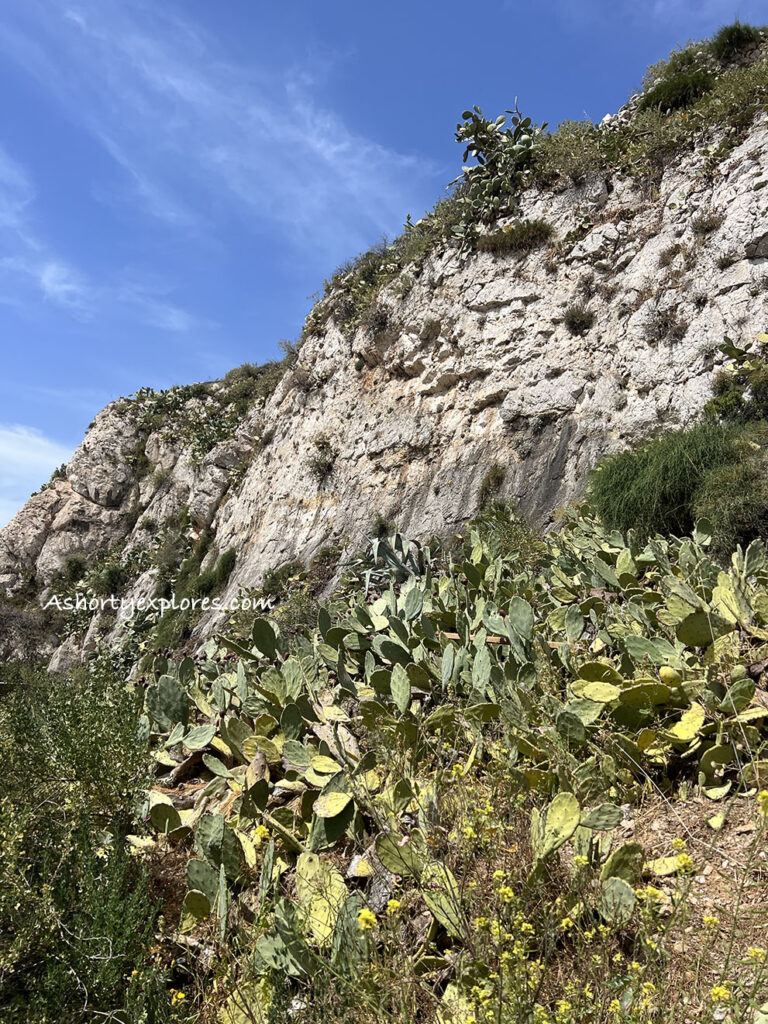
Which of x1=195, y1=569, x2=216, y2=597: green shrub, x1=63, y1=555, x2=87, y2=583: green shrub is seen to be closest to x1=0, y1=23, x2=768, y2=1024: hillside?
x1=195, y1=569, x2=216, y2=597: green shrub

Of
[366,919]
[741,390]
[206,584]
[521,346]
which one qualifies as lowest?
[366,919]

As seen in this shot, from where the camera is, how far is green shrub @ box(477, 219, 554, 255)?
973 cm

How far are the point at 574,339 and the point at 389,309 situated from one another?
4.33 meters

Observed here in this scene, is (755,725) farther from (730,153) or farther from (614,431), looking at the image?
(730,153)

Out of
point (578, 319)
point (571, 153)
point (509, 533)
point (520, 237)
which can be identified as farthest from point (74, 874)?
point (571, 153)

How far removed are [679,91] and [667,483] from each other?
7.54m

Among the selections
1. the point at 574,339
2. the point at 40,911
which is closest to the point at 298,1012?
the point at 40,911

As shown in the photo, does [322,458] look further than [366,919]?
Yes

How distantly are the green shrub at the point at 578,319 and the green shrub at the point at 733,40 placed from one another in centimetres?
481

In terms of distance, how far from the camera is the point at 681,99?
9.37 meters

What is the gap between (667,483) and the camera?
17.6 feet

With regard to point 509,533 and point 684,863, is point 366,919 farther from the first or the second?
point 509,533

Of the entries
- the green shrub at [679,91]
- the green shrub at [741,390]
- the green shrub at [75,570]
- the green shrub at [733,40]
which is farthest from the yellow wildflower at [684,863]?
the green shrub at [75,570]

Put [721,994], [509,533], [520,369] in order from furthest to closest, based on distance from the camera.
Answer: [520,369], [509,533], [721,994]
